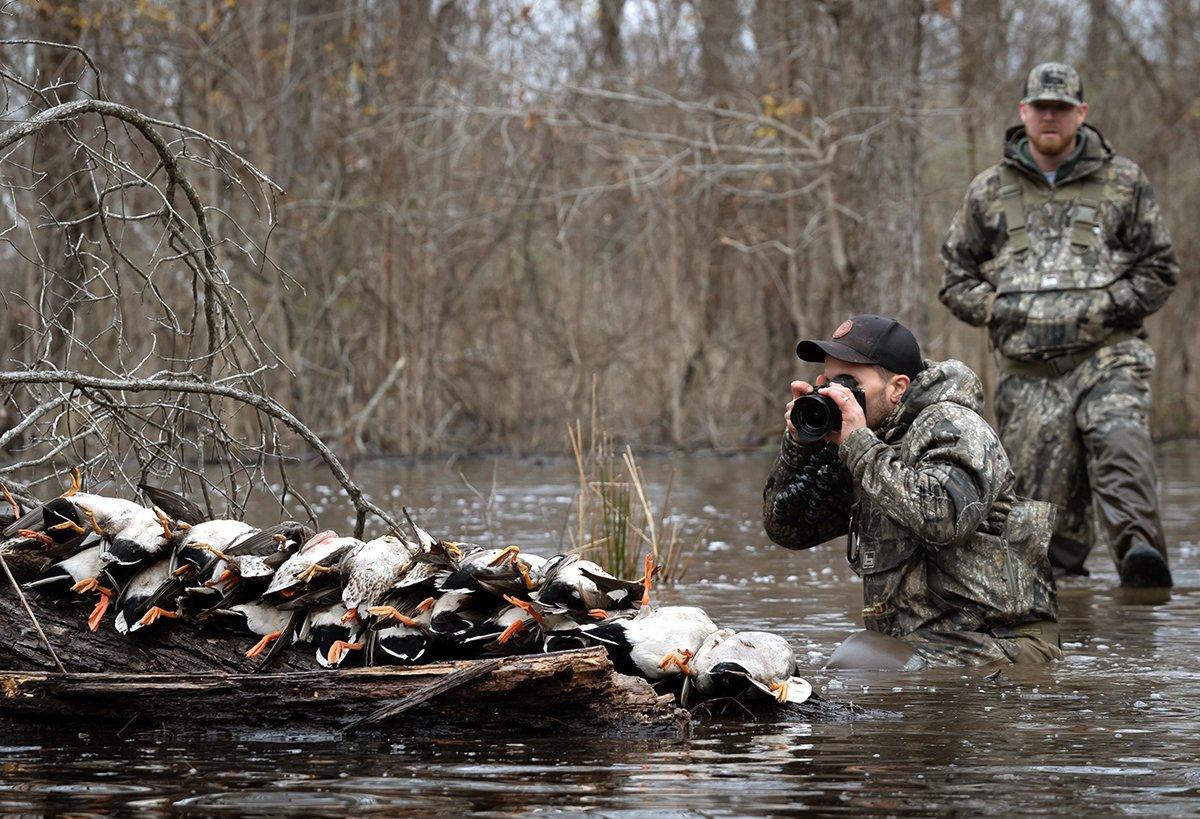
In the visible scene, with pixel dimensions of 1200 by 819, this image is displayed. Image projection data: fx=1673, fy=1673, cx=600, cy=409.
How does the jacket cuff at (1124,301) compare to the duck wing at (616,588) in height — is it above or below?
above

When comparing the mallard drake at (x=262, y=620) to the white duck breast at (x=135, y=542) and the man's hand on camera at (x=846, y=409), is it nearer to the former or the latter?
the white duck breast at (x=135, y=542)

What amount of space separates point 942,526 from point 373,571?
1.96 metres

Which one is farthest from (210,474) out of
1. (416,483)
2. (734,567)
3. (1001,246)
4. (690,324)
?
(1001,246)

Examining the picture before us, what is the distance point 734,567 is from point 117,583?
197 inches

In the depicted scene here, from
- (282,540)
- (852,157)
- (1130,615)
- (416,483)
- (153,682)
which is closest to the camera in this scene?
(153,682)

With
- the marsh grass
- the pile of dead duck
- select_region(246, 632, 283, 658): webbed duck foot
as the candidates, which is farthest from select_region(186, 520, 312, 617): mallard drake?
the marsh grass

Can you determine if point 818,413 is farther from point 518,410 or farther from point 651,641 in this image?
point 518,410

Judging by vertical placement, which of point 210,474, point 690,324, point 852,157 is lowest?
point 210,474

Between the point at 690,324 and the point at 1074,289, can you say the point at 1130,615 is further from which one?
the point at 690,324

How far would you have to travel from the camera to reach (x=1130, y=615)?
7.42m

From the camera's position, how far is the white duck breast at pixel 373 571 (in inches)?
184

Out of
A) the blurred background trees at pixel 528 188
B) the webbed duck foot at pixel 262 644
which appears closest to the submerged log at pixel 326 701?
the webbed duck foot at pixel 262 644

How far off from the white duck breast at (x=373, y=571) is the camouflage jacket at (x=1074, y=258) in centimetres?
470

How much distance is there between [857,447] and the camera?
5.63 metres
